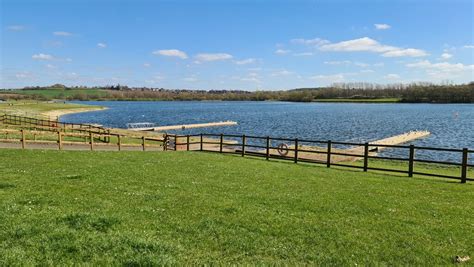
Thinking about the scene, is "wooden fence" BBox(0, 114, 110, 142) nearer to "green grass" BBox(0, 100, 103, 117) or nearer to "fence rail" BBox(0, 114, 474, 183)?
"fence rail" BBox(0, 114, 474, 183)

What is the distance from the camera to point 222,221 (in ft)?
26.0

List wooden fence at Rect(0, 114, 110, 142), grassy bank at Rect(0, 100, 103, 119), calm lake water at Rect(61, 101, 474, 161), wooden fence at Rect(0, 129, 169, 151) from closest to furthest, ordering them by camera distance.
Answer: wooden fence at Rect(0, 129, 169, 151) < wooden fence at Rect(0, 114, 110, 142) < calm lake water at Rect(61, 101, 474, 161) < grassy bank at Rect(0, 100, 103, 119)

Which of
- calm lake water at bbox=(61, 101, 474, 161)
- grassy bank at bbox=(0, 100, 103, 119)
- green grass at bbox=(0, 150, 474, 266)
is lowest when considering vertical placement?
calm lake water at bbox=(61, 101, 474, 161)

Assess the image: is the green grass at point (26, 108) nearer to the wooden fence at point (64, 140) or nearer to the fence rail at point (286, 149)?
the wooden fence at point (64, 140)

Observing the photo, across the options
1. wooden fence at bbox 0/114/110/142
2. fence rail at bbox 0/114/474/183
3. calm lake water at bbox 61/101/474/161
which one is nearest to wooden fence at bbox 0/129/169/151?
fence rail at bbox 0/114/474/183

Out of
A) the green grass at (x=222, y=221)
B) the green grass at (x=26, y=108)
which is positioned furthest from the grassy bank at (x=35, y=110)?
the green grass at (x=222, y=221)

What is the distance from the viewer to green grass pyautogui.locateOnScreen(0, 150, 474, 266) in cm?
627

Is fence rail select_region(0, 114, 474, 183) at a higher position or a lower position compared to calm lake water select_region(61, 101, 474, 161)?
higher

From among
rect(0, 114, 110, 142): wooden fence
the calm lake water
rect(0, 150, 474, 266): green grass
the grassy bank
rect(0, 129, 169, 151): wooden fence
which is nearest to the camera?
rect(0, 150, 474, 266): green grass

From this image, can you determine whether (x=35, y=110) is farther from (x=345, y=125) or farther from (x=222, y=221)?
(x=222, y=221)

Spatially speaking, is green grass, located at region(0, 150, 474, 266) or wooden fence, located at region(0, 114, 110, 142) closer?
green grass, located at region(0, 150, 474, 266)

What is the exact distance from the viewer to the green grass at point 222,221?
627 cm

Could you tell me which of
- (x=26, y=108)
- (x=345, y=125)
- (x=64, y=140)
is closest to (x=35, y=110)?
(x=26, y=108)

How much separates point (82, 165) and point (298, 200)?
31.2 feet
